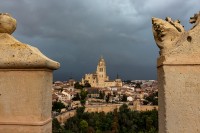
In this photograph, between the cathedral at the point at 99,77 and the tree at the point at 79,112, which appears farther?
the cathedral at the point at 99,77

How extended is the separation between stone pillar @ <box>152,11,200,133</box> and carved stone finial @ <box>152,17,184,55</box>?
0.05m

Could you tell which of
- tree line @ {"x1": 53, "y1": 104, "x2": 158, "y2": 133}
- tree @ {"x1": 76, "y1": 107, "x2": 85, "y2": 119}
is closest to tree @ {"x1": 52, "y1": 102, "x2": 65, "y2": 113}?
tree @ {"x1": 76, "y1": 107, "x2": 85, "y2": 119}

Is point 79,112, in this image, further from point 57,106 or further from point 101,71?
point 101,71

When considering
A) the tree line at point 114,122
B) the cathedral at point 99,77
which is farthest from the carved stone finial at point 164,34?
the cathedral at point 99,77

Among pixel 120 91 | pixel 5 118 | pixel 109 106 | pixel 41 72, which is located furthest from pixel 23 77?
pixel 120 91

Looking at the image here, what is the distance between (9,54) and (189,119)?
1.40 meters

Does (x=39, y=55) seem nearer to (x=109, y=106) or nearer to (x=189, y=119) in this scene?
(x=189, y=119)

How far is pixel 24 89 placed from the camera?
2535 millimetres

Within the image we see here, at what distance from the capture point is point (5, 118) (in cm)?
256

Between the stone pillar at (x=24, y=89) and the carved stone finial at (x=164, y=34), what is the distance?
82cm

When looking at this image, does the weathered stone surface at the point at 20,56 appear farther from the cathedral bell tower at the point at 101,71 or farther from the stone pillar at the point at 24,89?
the cathedral bell tower at the point at 101,71

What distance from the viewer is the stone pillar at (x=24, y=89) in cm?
250

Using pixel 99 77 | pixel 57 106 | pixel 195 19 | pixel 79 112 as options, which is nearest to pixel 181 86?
pixel 195 19

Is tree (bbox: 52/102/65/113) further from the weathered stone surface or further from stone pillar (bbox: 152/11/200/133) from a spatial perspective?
stone pillar (bbox: 152/11/200/133)
